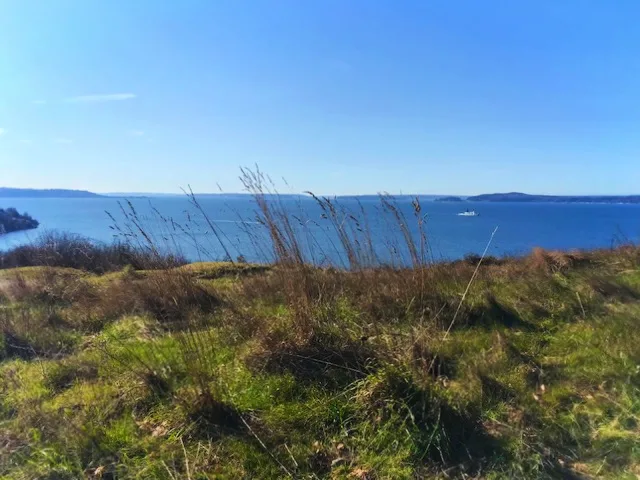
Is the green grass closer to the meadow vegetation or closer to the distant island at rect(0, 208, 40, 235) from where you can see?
the meadow vegetation

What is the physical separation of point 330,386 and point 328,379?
87mm

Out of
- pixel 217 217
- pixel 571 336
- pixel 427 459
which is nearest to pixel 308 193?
pixel 217 217

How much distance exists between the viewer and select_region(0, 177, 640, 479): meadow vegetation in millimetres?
3127

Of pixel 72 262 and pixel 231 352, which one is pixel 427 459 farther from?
pixel 72 262

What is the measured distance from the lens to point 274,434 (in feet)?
11.0

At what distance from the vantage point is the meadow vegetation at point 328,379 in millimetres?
3127

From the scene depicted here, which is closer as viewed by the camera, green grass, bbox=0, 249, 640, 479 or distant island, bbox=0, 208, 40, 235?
green grass, bbox=0, 249, 640, 479

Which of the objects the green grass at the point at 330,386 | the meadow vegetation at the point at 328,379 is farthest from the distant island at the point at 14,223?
the green grass at the point at 330,386

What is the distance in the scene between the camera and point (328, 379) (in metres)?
3.96

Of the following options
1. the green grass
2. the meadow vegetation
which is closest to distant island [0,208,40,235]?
the meadow vegetation

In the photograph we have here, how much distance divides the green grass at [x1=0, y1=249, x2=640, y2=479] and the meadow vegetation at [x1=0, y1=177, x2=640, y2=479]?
0.02 meters

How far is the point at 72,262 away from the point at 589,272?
1291cm

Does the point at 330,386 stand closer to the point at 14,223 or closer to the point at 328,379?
the point at 328,379

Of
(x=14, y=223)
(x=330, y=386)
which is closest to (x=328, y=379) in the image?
(x=330, y=386)
